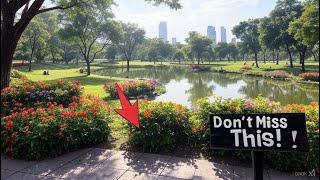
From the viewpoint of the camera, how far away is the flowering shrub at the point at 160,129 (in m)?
8.45

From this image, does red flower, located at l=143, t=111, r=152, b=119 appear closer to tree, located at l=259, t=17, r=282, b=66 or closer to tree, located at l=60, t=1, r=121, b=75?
tree, located at l=60, t=1, r=121, b=75

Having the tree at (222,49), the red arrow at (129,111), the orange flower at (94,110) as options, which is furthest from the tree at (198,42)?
the red arrow at (129,111)

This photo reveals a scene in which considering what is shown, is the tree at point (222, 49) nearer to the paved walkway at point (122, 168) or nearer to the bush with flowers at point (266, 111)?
the bush with flowers at point (266, 111)

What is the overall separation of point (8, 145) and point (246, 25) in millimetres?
75632

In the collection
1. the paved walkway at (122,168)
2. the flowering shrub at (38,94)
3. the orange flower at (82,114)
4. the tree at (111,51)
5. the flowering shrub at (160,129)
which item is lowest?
the paved walkway at (122,168)

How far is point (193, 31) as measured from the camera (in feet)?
302

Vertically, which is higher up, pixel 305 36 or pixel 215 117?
pixel 305 36

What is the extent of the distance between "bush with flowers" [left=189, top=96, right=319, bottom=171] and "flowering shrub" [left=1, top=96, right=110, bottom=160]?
2.91 m

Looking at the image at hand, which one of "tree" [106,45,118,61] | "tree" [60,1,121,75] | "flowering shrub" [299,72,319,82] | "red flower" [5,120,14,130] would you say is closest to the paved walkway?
"red flower" [5,120,14,130]

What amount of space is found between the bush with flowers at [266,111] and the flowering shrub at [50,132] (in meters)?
2.91

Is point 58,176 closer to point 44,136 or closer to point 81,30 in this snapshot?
point 44,136

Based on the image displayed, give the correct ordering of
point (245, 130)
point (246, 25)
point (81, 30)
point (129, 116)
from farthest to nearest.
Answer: point (246, 25) < point (81, 30) < point (129, 116) < point (245, 130)

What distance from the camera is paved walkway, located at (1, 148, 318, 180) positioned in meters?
6.79

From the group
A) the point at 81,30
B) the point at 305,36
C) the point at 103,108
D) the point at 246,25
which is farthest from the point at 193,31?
the point at 103,108
